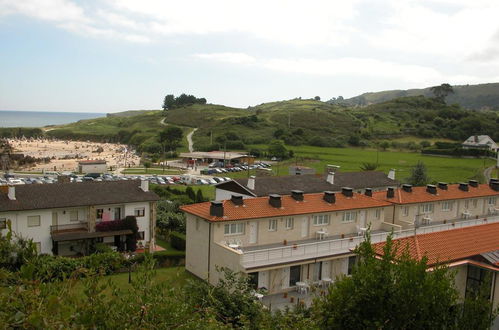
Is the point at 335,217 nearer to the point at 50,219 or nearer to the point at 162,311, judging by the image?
the point at 50,219

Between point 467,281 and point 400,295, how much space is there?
536 inches

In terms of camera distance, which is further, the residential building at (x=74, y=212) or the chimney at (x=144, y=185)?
the chimney at (x=144, y=185)

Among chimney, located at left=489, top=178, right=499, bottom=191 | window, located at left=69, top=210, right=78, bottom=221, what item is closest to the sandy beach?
window, located at left=69, top=210, right=78, bottom=221

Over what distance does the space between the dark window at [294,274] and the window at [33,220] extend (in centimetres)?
1883

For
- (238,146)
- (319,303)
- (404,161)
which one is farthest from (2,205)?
(238,146)

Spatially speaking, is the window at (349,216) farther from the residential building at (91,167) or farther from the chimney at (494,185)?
the residential building at (91,167)

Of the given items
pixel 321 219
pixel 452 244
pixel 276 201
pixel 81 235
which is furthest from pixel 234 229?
pixel 452 244

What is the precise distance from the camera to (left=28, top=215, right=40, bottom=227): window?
3338cm

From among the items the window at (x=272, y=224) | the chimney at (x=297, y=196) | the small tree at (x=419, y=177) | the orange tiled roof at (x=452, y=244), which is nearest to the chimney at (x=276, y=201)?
the window at (x=272, y=224)

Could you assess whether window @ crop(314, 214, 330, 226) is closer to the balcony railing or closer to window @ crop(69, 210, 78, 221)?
the balcony railing

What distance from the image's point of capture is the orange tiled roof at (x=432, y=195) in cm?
3956

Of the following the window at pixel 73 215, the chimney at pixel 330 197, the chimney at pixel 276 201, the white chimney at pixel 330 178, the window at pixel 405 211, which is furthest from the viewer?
the white chimney at pixel 330 178

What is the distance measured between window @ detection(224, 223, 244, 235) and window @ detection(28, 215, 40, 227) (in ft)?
47.7

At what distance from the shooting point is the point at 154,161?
108938 mm
